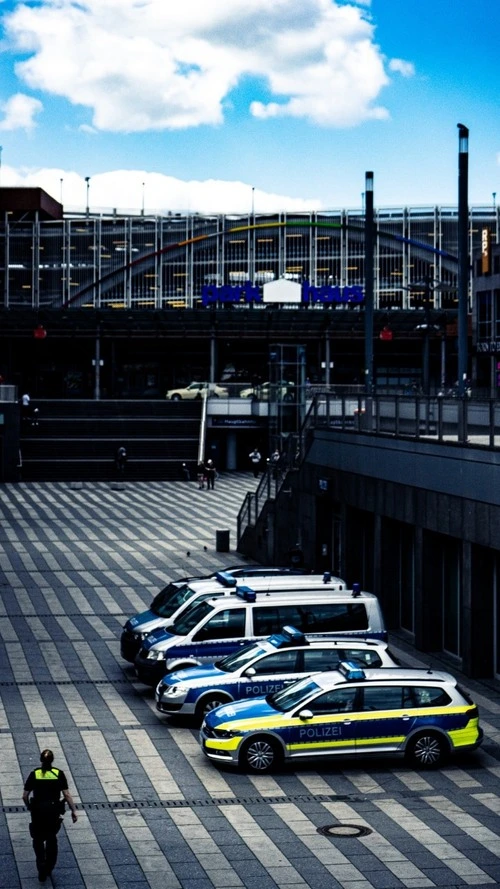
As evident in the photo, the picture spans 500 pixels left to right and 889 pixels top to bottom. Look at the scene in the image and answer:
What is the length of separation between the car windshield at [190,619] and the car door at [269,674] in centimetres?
295

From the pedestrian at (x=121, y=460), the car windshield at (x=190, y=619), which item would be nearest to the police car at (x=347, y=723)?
the car windshield at (x=190, y=619)

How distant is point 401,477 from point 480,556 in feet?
15.1

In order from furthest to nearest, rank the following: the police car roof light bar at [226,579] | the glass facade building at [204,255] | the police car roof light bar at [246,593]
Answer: the glass facade building at [204,255] < the police car roof light bar at [226,579] < the police car roof light bar at [246,593]

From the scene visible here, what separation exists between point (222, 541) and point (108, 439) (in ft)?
104

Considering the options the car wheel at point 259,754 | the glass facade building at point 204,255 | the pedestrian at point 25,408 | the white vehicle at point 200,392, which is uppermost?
the glass facade building at point 204,255

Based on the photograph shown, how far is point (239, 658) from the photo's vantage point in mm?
22828

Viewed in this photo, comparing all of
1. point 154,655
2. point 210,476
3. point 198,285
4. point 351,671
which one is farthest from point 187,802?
point 198,285

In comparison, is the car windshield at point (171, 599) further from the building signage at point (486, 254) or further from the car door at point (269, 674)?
the building signage at point (486, 254)

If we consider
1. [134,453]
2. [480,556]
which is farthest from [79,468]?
[480,556]

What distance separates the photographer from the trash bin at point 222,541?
145 feet

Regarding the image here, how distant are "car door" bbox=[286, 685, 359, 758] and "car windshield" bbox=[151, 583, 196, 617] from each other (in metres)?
7.33

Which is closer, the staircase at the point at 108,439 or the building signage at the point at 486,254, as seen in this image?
the staircase at the point at 108,439

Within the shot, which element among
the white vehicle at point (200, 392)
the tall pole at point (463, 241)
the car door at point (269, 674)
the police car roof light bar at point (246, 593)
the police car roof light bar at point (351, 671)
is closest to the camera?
the police car roof light bar at point (351, 671)

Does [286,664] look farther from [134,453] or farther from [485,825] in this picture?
[134,453]
